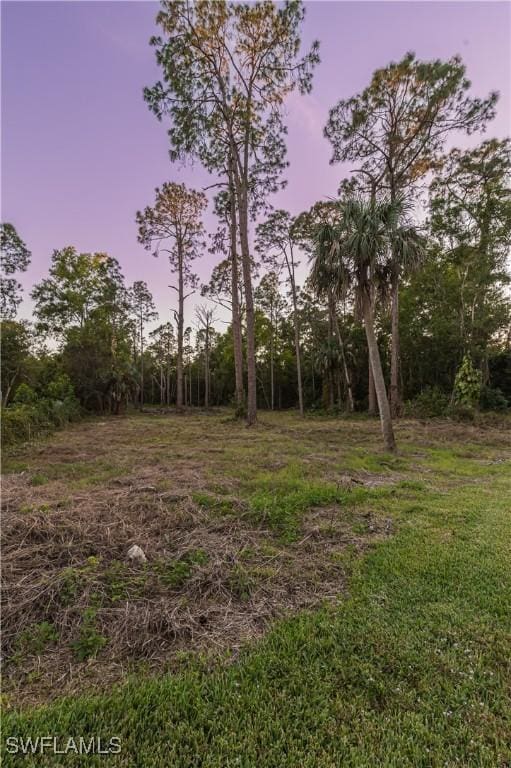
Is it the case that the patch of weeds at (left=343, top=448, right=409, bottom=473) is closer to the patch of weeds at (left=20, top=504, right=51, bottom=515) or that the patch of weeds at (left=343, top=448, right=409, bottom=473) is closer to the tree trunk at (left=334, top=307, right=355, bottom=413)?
the patch of weeds at (left=20, top=504, right=51, bottom=515)

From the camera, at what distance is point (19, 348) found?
15102 mm

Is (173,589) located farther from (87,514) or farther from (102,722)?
(87,514)

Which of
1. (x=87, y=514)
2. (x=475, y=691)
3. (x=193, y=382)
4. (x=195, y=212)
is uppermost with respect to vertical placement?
(x=195, y=212)

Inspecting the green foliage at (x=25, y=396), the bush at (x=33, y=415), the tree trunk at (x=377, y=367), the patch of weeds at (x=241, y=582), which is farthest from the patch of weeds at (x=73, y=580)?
the green foliage at (x=25, y=396)

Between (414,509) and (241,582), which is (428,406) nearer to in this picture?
(414,509)

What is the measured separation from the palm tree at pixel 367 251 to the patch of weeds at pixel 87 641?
23.0ft

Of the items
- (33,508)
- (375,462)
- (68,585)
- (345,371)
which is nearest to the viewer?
(68,585)

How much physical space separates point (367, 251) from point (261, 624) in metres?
7.66

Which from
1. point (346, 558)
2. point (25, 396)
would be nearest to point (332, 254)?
point (346, 558)

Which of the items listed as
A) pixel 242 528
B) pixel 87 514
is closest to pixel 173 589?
pixel 242 528

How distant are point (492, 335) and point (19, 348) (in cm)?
2538

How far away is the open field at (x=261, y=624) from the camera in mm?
1452

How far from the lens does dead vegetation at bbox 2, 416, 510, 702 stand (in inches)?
76.8

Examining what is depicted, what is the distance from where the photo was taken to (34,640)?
1970 mm
